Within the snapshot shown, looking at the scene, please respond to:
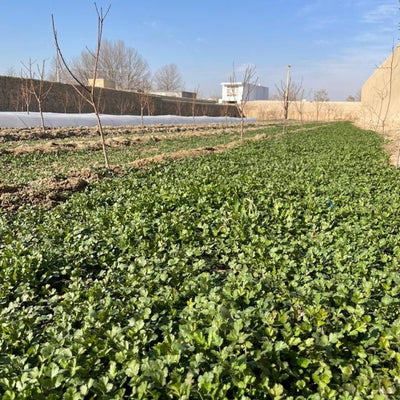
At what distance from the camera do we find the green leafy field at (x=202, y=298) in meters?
1.92

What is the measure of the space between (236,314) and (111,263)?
175 cm

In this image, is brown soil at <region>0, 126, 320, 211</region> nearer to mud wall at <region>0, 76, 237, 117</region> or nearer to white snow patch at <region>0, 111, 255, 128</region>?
mud wall at <region>0, 76, 237, 117</region>

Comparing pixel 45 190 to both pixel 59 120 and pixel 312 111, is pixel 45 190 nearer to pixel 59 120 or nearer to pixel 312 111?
pixel 59 120

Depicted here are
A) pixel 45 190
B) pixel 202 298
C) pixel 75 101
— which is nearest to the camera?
pixel 202 298

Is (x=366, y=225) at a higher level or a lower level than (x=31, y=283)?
higher

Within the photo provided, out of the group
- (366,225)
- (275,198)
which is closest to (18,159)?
(275,198)

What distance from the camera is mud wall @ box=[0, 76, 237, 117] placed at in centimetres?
2622

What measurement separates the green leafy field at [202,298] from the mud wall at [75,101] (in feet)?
57.5

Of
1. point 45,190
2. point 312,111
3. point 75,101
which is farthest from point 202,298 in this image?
point 312,111

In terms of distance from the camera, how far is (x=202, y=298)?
2557 mm

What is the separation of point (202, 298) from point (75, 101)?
111 ft

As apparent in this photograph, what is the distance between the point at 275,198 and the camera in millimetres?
5594

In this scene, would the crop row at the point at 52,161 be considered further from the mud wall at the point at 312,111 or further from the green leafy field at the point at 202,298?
the mud wall at the point at 312,111

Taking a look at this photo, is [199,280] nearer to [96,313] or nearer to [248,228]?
[96,313]
